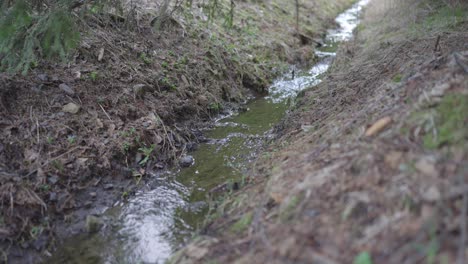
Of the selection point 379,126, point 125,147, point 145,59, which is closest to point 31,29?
point 125,147

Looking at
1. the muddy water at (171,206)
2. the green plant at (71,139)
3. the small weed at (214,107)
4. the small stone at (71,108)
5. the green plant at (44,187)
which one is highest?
the small stone at (71,108)

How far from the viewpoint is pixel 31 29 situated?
4.25m

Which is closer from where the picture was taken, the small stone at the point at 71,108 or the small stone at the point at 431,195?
the small stone at the point at 431,195

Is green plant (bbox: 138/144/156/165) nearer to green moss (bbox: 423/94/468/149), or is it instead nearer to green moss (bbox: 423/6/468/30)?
green moss (bbox: 423/94/468/149)

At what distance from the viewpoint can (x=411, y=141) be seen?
2703 mm

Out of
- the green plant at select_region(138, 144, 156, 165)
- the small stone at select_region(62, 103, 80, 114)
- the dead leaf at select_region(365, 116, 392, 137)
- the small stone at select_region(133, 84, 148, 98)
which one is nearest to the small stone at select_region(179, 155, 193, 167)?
the green plant at select_region(138, 144, 156, 165)

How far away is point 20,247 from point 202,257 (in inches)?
77.6

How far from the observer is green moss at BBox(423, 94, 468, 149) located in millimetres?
2476

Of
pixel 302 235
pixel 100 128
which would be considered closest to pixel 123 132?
pixel 100 128

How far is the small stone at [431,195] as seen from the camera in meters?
2.18

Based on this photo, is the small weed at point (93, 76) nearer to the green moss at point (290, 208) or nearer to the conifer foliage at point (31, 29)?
the conifer foliage at point (31, 29)

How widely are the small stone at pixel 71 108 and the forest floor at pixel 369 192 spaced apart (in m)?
2.47

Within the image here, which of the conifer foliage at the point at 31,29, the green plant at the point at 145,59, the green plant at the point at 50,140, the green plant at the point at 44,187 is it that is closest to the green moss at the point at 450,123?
the green plant at the point at 44,187

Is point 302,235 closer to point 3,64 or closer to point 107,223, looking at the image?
point 107,223
